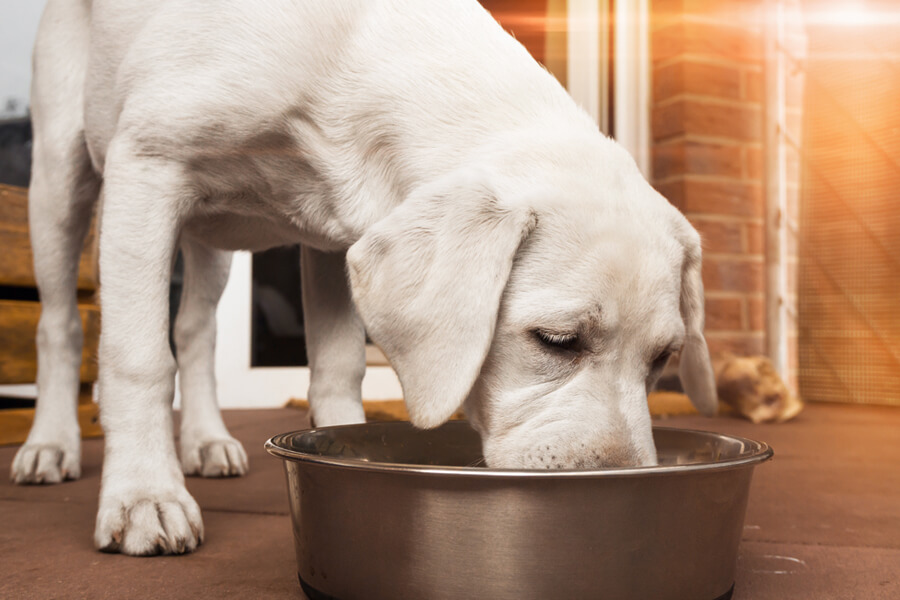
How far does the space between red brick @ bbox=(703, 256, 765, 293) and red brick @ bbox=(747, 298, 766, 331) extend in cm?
6

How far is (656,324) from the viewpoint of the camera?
4.65 ft

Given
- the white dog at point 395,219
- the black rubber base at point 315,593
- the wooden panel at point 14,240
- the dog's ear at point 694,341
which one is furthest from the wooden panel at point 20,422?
the dog's ear at point 694,341

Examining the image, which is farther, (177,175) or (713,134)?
(713,134)

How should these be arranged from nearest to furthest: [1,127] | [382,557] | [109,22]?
[382,557] < [109,22] < [1,127]

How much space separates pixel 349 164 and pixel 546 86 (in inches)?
16.7

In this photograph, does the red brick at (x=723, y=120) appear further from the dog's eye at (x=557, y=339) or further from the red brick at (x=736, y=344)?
the dog's eye at (x=557, y=339)

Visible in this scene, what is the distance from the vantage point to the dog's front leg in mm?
1500

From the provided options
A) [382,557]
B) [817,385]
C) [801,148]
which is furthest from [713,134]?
[382,557]

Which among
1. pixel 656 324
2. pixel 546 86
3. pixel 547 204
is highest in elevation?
pixel 546 86

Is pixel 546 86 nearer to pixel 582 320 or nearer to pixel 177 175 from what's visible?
pixel 582 320

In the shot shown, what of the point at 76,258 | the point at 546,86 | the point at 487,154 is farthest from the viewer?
the point at 76,258

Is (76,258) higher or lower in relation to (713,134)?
lower

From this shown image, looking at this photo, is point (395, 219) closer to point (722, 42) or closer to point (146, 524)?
point (146, 524)

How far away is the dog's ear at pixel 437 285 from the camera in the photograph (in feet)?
4.24
